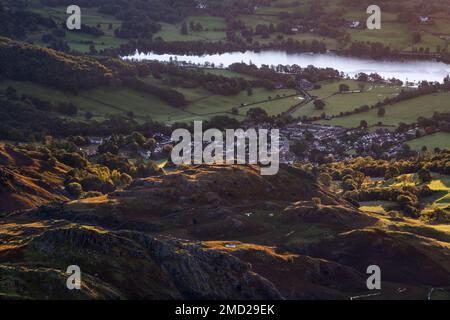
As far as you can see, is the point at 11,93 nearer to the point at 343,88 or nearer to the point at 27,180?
the point at 343,88

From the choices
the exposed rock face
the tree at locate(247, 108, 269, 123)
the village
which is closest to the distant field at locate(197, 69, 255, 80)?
the tree at locate(247, 108, 269, 123)

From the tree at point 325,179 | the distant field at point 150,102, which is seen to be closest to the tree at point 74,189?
the tree at point 325,179

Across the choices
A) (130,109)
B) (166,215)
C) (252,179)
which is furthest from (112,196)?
(130,109)

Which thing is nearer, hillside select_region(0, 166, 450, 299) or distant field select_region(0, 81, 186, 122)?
hillside select_region(0, 166, 450, 299)

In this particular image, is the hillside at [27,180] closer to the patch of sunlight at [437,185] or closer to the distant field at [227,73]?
the patch of sunlight at [437,185]

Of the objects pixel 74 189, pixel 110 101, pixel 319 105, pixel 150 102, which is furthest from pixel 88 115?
pixel 74 189

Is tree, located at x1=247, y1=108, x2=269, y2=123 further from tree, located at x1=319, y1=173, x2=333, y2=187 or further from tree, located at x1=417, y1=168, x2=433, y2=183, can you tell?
tree, located at x1=417, y1=168, x2=433, y2=183
